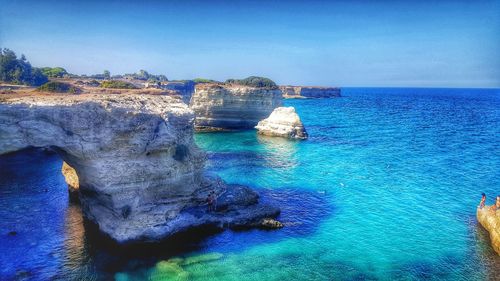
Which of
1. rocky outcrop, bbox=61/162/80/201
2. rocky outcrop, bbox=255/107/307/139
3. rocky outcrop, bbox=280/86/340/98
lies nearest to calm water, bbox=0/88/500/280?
rocky outcrop, bbox=61/162/80/201

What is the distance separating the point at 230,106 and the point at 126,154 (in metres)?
45.6

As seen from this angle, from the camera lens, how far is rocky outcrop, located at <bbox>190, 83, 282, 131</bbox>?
206 feet

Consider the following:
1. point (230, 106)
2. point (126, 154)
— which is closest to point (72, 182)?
point (126, 154)

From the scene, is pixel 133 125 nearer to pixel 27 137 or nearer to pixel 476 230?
pixel 27 137

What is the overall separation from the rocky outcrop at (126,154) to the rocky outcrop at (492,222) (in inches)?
575

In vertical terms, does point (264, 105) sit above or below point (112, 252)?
above

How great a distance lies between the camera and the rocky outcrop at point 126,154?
56.7 feet

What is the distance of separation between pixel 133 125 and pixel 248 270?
1037 cm

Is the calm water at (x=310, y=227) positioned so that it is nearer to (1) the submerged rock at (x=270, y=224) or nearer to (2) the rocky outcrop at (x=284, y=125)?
(1) the submerged rock at (x=270, y=224)

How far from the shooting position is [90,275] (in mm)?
16891

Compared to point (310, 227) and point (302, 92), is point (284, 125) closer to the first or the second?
point (310, 227)

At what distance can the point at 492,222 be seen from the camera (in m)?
22.3

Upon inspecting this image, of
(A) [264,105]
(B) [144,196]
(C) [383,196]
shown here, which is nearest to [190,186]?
(B) [144,196]

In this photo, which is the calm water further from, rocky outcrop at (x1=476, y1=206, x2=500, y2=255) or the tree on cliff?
the tree on cliff
